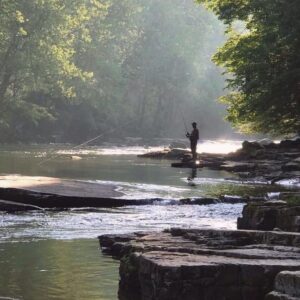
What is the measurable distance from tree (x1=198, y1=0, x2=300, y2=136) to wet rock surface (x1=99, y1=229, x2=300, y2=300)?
58.5 feet

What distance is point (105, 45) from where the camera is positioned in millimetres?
76500

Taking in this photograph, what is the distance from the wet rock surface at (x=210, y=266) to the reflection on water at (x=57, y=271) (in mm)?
455

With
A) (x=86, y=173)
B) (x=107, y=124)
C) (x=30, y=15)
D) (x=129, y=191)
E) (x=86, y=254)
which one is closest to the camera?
(x=86, y=254)

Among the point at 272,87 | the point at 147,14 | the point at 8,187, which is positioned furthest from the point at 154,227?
the point at 147,14

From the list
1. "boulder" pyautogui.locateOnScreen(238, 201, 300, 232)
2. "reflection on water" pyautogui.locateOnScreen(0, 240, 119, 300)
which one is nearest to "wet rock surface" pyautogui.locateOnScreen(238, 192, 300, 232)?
→ "boulder" pyautogui.locateOnScreen(238, 201, 300, 232)

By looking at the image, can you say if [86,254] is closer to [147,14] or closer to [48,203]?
[48,203]

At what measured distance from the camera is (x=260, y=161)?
98.1ft

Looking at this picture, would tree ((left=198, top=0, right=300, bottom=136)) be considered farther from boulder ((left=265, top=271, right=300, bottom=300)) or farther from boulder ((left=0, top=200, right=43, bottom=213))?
boulder ((left=265, top=271, right=300, bottom=300))

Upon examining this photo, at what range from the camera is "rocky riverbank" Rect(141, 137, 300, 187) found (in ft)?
78.3

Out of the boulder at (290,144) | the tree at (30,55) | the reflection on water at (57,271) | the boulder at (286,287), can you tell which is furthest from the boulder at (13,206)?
the tree at (30,55)

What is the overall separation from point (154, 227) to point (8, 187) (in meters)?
4.52

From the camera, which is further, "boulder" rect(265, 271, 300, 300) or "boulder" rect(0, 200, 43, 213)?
"boulder" rect(0, 200, 43, 213)

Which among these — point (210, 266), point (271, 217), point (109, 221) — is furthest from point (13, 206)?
point (210, 266)

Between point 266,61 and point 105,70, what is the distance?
4965 cm
